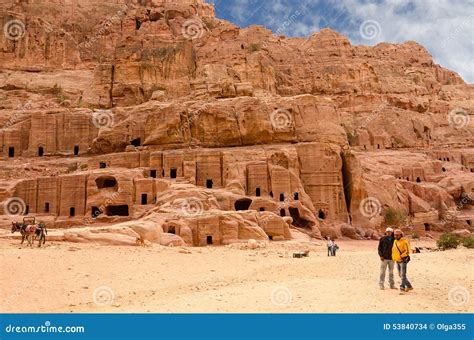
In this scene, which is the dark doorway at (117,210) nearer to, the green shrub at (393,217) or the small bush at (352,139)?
the green shrub at (393,217)

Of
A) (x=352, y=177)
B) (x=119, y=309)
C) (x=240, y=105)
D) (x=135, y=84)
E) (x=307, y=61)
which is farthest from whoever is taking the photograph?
(x=307, y=61)

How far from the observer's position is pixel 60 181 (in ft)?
136

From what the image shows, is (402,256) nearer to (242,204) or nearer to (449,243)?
(449,243)

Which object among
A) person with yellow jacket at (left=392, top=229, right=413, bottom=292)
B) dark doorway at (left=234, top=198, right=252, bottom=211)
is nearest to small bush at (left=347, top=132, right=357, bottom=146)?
dark doorway at (left=234, top=198, right=252, bottom=211)

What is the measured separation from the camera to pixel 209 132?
1996 inches

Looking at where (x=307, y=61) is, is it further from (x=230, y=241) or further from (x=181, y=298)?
(x=181, y=298)

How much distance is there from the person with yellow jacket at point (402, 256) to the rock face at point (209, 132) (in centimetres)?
1825

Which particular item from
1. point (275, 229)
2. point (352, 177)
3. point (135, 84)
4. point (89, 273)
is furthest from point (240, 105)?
point (89, 273)

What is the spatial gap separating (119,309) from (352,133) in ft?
255

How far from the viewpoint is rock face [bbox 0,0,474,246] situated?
133 feet

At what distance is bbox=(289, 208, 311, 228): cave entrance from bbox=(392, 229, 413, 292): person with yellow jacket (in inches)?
1154

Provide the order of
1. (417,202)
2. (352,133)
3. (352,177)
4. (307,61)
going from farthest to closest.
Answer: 1. (307,61)
2. (352,133)
3. (417,202)
4. (352,177)

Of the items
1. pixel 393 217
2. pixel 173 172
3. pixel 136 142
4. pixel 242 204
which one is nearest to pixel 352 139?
pixel 393 217

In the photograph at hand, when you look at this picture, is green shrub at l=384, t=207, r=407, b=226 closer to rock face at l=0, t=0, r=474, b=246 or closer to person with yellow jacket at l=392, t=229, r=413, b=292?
rock face at l=0, t=0, r=474, b=246
